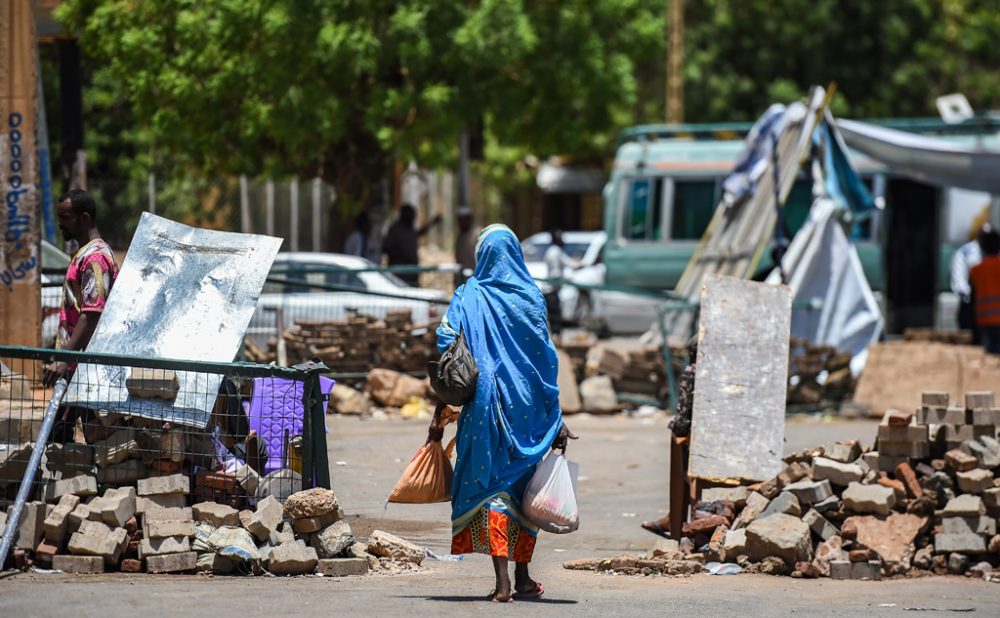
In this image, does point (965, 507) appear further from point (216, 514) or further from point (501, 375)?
point (216, 514)

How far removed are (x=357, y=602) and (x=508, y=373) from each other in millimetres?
1162

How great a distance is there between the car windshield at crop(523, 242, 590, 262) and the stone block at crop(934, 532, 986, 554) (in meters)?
19.1

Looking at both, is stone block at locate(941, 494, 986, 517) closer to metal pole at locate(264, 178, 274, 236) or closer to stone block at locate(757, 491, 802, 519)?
stone block at locate(757, 491, 802, 519)

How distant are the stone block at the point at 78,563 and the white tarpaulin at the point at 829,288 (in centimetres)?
1033

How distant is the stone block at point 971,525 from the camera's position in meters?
7.77

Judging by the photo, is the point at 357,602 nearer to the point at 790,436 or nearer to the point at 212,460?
the point at 212,460

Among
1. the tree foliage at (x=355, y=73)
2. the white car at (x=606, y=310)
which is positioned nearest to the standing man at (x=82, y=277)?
the tree foliage at (x=355, y=73)

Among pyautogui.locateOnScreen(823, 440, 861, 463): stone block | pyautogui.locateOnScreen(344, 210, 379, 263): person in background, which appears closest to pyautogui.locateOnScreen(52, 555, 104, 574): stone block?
pyautogui.locateOnScreen(823, 440, 861, 463): stone block

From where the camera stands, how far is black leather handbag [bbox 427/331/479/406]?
6297mm

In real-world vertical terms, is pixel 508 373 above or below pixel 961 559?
above

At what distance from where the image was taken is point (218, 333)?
711cm

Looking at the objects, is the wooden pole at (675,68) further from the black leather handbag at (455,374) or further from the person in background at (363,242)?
the black leather handbag at (455,374)

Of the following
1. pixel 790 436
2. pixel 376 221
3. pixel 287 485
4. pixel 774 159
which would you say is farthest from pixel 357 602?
pixel 376 221

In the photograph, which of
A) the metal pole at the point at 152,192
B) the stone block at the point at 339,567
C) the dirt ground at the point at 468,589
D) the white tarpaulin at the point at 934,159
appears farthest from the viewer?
the metal pole at the point at 152,192
